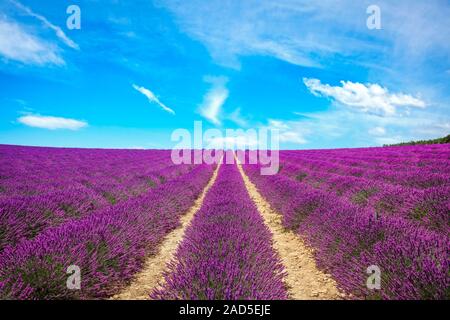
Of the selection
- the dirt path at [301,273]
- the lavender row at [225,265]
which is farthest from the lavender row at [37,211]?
the dirt path at [301,273]

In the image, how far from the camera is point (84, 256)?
2.61 m

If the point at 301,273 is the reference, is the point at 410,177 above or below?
above

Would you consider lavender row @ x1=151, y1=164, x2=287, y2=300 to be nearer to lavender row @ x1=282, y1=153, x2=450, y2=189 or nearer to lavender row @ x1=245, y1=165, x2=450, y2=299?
lavender row @ x1=245, y1=165, x2=450, y2=299

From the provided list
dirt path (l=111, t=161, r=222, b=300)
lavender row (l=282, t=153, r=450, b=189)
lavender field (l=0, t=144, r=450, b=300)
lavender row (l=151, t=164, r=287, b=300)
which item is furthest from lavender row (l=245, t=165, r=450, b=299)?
lavender row (l=282, t=153, r=450, b=189)

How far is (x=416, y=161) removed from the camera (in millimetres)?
11156

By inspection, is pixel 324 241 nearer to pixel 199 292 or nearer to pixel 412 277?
pixel 412 277

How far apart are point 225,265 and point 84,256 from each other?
1413 mm

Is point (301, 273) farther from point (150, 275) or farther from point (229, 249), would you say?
point (150, 275)

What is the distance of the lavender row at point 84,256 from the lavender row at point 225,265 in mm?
680

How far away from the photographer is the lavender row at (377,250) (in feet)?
6.43

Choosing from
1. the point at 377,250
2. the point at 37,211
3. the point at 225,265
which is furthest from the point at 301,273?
the point at 37,211
